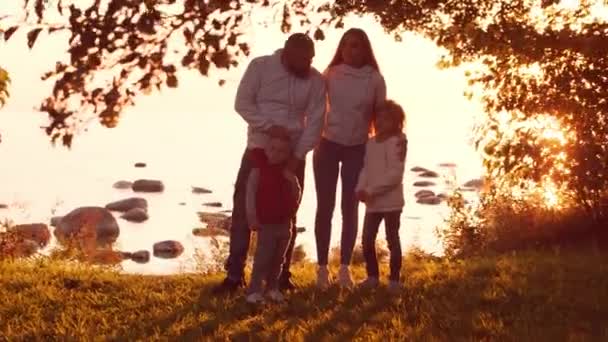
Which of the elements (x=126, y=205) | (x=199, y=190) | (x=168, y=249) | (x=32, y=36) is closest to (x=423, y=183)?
(x=199, y=190)

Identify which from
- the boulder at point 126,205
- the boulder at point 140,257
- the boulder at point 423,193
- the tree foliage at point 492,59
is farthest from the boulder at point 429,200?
the tree foliage at point 492,59

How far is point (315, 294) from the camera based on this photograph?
8.14 meters

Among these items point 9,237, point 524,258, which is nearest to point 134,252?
point 9,237

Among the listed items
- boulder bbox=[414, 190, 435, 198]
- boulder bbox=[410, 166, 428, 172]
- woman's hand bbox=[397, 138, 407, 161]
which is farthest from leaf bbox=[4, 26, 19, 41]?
boulder bbox=[410, 166, 428, 172]

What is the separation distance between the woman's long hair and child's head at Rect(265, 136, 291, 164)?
3.85ft

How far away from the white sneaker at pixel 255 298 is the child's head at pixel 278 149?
1334 millimetres

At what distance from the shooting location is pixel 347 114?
7.89 metres

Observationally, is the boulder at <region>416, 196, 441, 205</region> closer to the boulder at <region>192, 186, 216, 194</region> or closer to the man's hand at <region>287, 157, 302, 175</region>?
the boulder at <region>192, 186, 216, 194</region>

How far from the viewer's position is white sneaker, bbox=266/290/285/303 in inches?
306

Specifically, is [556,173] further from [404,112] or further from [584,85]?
[404,112]

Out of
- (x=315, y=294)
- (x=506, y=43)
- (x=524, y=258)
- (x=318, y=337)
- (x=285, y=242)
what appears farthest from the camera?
(x=524, y=258)

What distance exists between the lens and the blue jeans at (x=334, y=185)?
7.98 meters

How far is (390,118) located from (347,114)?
461 millimetres

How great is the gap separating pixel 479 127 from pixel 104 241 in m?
31.7
